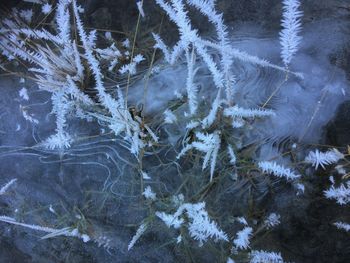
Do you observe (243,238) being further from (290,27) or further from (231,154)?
(290,27)

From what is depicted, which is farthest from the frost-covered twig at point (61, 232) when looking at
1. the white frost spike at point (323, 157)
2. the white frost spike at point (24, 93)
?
the white frost spike at point (323, 157)

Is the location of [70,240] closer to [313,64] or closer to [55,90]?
[55,90]

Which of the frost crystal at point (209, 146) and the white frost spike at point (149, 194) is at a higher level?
the frost crystal at point (209, 146)

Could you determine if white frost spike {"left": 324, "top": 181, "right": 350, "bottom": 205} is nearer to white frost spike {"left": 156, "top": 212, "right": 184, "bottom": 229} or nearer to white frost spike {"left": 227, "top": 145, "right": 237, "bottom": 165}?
white frost spike {"left": 227, "top": 145, "right": 237, "bottom": 165}

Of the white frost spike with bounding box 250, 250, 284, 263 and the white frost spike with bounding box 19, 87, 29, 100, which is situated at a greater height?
the white frost spike with bounding box 19, 87, 29, 100

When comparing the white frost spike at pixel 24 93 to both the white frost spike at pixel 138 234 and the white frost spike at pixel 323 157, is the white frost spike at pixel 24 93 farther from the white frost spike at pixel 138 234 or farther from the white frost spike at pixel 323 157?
the white frost spike at pixel 323 157

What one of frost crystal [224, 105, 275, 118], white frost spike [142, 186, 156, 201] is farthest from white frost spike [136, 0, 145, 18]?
white frost spike [142, 186, 156, 201]
